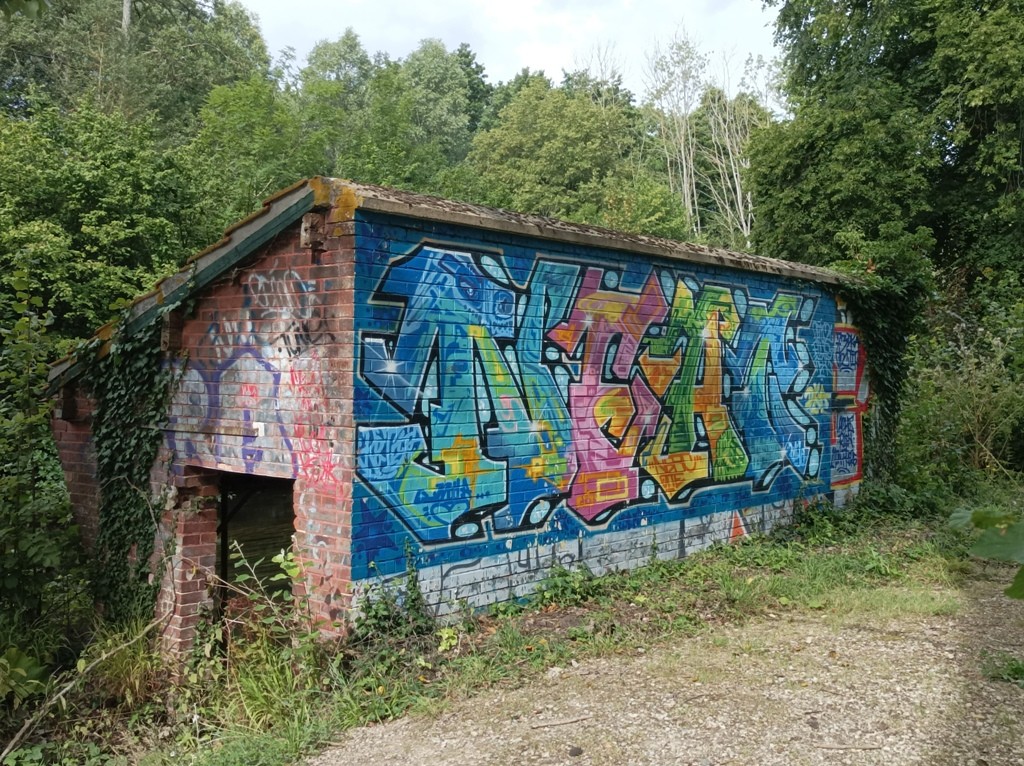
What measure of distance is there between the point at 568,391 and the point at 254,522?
11.4 feet

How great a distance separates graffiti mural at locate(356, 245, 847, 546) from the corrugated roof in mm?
237

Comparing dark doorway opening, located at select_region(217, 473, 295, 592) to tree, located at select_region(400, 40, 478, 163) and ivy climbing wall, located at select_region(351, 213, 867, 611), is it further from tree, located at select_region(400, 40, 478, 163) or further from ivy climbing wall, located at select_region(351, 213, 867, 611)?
tree, located at select_region(400, 40, 478, 163)

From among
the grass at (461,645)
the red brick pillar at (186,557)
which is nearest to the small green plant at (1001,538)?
the grass at (461,645)

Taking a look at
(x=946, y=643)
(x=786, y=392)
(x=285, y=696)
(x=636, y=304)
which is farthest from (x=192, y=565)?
(x=786, y=392)

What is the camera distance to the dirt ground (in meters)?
3.67

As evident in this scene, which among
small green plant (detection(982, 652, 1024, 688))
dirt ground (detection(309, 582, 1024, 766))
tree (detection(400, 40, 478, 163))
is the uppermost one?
A: tree (detection(400, 40, 478, 163))

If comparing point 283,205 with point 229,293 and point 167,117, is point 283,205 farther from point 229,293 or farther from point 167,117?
point 167,117

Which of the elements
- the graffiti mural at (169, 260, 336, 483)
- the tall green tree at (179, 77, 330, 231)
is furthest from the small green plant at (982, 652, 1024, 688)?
the tall green tree at (179, 77, 330, 231)

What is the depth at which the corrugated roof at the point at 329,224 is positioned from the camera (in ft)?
16.1

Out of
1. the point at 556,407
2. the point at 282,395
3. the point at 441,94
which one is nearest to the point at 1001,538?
the point at 282,395

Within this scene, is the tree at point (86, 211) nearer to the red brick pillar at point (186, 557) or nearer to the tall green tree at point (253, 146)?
the tall green tree at point (253, 146)

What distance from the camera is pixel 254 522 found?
24.3ft

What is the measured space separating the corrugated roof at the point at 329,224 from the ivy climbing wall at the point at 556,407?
13cm

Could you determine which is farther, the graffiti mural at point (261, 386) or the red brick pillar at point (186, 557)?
the red brick pillar at point (186, 557)
